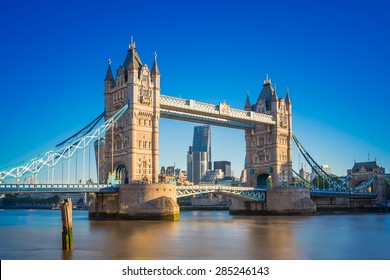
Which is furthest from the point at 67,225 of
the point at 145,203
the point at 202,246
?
the point at 145,203

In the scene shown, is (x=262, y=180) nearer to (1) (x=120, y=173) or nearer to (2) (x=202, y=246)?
(1) (x=120, y=173)

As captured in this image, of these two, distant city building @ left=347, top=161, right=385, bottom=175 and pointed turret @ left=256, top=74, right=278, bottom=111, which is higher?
pointed turret @ left=256, top=74, right=278, bottom=111

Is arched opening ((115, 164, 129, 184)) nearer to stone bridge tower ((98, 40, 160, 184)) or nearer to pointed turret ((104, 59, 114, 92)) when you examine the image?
stone bridge tower ((98, 40, 160, 184))

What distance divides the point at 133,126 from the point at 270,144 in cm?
2516

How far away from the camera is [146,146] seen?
180 ft

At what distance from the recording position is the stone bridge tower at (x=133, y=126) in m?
53.6

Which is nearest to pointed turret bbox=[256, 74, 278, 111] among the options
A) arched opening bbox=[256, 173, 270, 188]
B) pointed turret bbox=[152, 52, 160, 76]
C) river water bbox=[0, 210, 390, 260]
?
arched opening bbox=[256, 173, 270, 188]

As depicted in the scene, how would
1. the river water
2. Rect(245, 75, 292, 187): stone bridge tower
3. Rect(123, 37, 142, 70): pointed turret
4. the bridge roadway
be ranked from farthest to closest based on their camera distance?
Rect(245, 75, 292, 187): stone bridge tower
Rect(123, 37, 142, 70): pointed turret
the bridge roadway
the river water

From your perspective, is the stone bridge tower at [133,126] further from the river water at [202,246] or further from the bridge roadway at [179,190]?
the river water at [202,246]

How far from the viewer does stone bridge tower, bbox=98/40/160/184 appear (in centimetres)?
5356

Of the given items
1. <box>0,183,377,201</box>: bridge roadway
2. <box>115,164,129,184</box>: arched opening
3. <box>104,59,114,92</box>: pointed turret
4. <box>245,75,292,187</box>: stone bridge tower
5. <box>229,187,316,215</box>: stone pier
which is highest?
<box>104,59,114,92</box>: pointed turret

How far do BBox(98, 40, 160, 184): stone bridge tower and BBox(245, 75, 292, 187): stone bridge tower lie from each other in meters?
21.7

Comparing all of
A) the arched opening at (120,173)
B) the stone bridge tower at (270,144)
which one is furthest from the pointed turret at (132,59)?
the stone bridge tower at (270,144)

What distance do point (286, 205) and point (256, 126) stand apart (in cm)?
1371
